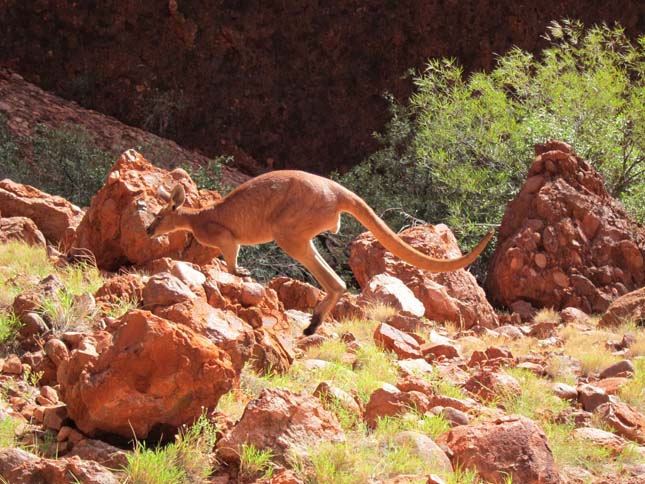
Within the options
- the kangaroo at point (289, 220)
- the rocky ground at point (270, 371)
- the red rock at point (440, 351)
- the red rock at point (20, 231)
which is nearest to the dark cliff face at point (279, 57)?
the rocky ground at point (270, 371)

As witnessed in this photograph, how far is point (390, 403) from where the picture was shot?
5.10 meters

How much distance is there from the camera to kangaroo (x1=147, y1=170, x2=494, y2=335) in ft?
23.9

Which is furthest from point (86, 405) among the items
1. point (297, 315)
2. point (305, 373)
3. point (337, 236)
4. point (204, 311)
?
point (337, 236)

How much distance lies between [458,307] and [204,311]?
13.8 feet

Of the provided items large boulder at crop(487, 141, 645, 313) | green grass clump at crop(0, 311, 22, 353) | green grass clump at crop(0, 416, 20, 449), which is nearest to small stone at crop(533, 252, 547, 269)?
large boulder at crop(487, 141, 645, 313)

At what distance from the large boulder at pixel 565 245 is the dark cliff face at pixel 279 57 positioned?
8909 millimetres

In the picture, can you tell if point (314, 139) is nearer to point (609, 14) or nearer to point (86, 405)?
point (609, 14)

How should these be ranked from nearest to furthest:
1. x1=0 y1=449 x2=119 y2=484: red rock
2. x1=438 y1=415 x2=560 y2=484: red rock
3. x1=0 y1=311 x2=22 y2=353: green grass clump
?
x1=0 y1=449 x2=119 y2=484: red rock → x1=438 y1=415 x2=560 y2=484: red rock → x1=0 y1=311 x2=22 y2=353: green grass clump

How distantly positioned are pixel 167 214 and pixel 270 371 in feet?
9.63

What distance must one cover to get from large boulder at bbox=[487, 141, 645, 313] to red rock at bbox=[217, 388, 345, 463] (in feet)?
22.3

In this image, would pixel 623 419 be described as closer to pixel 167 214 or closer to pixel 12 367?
pixel 12 367

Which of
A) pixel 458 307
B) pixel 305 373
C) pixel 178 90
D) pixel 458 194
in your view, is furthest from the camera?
pixel 178 90

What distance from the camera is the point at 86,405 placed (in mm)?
4215

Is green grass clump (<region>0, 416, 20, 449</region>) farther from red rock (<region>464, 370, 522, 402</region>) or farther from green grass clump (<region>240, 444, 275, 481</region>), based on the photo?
red rock (<region>464, 370, 522, 402</region>)
